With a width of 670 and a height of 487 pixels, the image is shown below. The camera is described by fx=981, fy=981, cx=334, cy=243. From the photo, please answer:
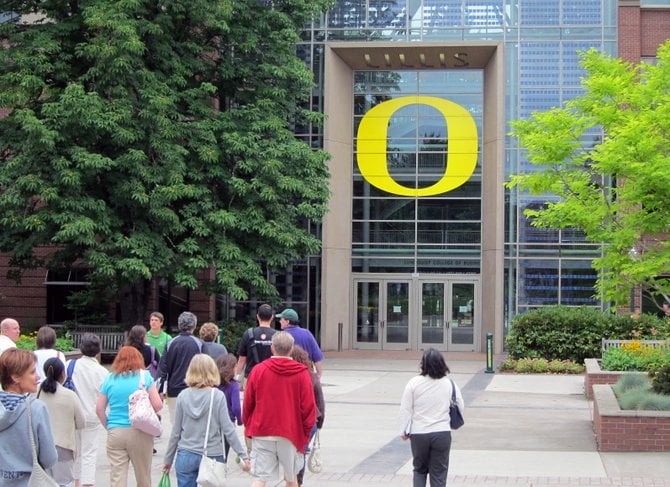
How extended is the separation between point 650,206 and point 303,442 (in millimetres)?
13620

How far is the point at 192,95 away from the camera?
26.7m

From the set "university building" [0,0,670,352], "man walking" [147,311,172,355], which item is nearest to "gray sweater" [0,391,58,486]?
"man walking" [147,311,172,355]

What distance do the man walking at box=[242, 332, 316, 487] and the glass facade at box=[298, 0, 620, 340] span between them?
2532cm

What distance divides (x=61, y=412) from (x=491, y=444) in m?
7.09

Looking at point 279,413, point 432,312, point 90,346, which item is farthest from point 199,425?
point 432,312

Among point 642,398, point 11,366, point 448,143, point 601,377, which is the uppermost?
point 448,143

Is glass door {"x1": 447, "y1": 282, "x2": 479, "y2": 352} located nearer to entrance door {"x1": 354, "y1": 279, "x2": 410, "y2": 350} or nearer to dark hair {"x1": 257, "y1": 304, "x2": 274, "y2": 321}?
entrance door {"x1": 354, "y1": 279, "x2": 410, "y2": 350}

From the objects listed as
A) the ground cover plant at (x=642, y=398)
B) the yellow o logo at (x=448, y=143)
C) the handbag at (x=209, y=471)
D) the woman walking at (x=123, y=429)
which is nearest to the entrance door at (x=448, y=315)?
the yellow o logo at (x=448, y=143)

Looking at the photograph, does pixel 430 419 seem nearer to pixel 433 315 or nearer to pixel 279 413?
pixel 279 413

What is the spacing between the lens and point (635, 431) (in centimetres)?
1278

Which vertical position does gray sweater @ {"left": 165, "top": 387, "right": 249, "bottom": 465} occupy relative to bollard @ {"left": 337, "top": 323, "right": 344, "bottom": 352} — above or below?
above

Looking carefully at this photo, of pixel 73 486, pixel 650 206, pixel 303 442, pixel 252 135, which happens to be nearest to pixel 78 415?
pixel 73 486

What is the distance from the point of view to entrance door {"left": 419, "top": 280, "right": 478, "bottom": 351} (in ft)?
114

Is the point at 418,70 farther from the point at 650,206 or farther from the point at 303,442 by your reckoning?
the point at 303,442
